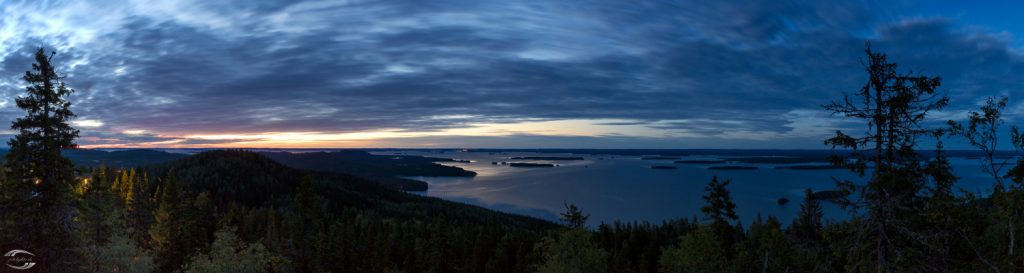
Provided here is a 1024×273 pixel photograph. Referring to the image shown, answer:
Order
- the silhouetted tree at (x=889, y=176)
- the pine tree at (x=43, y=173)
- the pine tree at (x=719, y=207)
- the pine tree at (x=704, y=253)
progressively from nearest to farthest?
the silhouetted tree at (x=889, y=176) < the pine tree at (x=43, y=173) < the pine tree at (x=719, y=207) < the pine tree at (x=704, y=253)

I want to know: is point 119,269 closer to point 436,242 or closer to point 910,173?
point 910,173

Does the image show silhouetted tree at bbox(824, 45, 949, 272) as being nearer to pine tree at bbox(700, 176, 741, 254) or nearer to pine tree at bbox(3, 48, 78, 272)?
pine tree at bbox(700, 176, 741, 254)

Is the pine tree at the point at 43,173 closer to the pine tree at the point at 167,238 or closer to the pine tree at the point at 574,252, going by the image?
the pine tree at the point at 574,252

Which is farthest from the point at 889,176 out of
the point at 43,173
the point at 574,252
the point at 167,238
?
the point at 167,238

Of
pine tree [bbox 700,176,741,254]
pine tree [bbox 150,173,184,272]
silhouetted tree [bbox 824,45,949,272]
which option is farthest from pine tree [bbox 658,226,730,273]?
pine tree [bbox 150,173,184,272]

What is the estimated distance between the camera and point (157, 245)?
222 feet

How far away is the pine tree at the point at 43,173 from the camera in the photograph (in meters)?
25.3

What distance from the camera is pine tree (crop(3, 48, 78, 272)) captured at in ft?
83.1

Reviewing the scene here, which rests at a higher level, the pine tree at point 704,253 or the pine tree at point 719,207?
the pine tree at point 719,207

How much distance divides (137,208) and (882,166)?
91.3 metres

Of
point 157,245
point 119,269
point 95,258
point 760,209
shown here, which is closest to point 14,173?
point 95,258

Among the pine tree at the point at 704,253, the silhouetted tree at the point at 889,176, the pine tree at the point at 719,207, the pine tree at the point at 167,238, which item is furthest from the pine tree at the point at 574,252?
the pine tree at the point at 167,238

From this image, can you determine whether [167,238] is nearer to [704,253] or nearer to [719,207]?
[704,253]

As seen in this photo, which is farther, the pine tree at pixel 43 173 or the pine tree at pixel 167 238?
the pine tree at pixel 167 238
